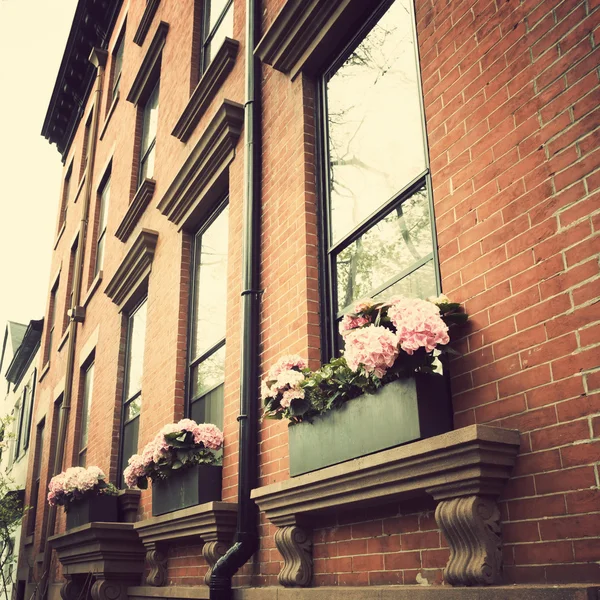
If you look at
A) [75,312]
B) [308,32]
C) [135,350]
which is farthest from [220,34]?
[75,312]

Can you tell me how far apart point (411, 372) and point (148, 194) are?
20.8ft

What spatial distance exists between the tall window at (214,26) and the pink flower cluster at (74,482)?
492 cm

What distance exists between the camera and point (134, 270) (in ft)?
29.3

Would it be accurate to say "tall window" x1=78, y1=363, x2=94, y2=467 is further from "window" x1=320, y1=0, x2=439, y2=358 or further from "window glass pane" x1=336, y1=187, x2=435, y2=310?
"window glass pane" x1=336, y1=187, x2=435, y2=310

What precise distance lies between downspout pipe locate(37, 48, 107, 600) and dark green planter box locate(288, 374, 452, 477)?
814 cm

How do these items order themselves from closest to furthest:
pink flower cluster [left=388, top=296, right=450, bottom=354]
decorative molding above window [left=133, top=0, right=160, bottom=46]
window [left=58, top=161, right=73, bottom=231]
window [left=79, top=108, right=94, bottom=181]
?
pink flower cluster [left=388, top=296, right=450, bottom=354], decorative molding above window [left=133, top=0, right=160, bottom=46], window [left=79, top=108, right=94, bottom=181], window [left=58, top=161, right=73, bottom=231]

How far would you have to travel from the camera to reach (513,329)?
310cm

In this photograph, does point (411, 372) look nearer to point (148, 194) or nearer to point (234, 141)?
point (234, 141)

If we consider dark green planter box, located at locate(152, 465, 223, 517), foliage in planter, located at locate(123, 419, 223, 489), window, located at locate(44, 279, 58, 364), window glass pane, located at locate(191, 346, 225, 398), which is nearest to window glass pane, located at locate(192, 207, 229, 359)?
window glass pane, located at locate(191, 346, 225, 398)

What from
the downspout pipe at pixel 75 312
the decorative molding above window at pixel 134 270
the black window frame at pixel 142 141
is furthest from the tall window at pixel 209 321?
the downspout pipe at pixel 75 312

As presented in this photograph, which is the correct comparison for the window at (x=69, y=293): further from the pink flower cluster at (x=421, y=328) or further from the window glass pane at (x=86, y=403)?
the pink flower cluster at (x=421, y=328)

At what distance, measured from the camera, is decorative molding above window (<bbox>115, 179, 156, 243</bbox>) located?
8.87 metres

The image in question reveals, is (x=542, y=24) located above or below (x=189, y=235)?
below

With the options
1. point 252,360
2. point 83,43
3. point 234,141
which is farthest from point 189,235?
point 83,43
